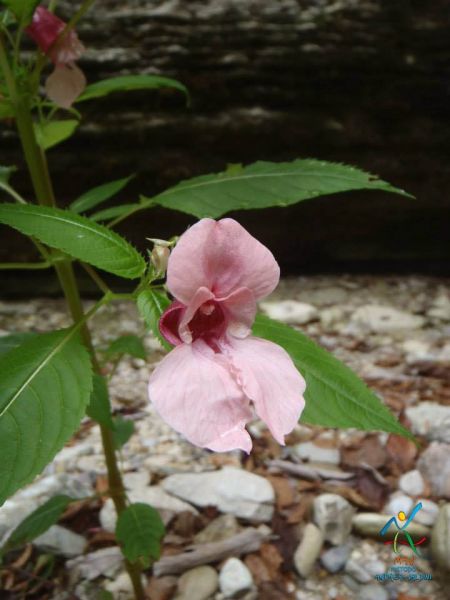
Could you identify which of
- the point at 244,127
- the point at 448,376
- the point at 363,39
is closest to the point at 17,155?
the point at 244,127

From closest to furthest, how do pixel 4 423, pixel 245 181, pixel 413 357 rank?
pixel 4 423 → pixel 245 181 → pixel 413 357

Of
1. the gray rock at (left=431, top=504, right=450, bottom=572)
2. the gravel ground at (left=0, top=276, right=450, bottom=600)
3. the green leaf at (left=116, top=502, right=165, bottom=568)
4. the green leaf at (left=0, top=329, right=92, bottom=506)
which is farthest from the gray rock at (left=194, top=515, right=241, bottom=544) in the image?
the green leaf at (left=0, top=329, right=92, bottom=506)

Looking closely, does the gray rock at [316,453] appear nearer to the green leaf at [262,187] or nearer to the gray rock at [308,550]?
the gray rock at [308,550]

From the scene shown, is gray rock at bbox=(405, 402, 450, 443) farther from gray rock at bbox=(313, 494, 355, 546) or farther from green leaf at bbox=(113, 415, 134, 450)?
green leaf at bbox=(113, 415, 134, 450)

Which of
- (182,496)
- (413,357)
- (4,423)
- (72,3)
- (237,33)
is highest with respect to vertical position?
(72,3)

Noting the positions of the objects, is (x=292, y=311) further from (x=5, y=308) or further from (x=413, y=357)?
(x=5, y=308)
